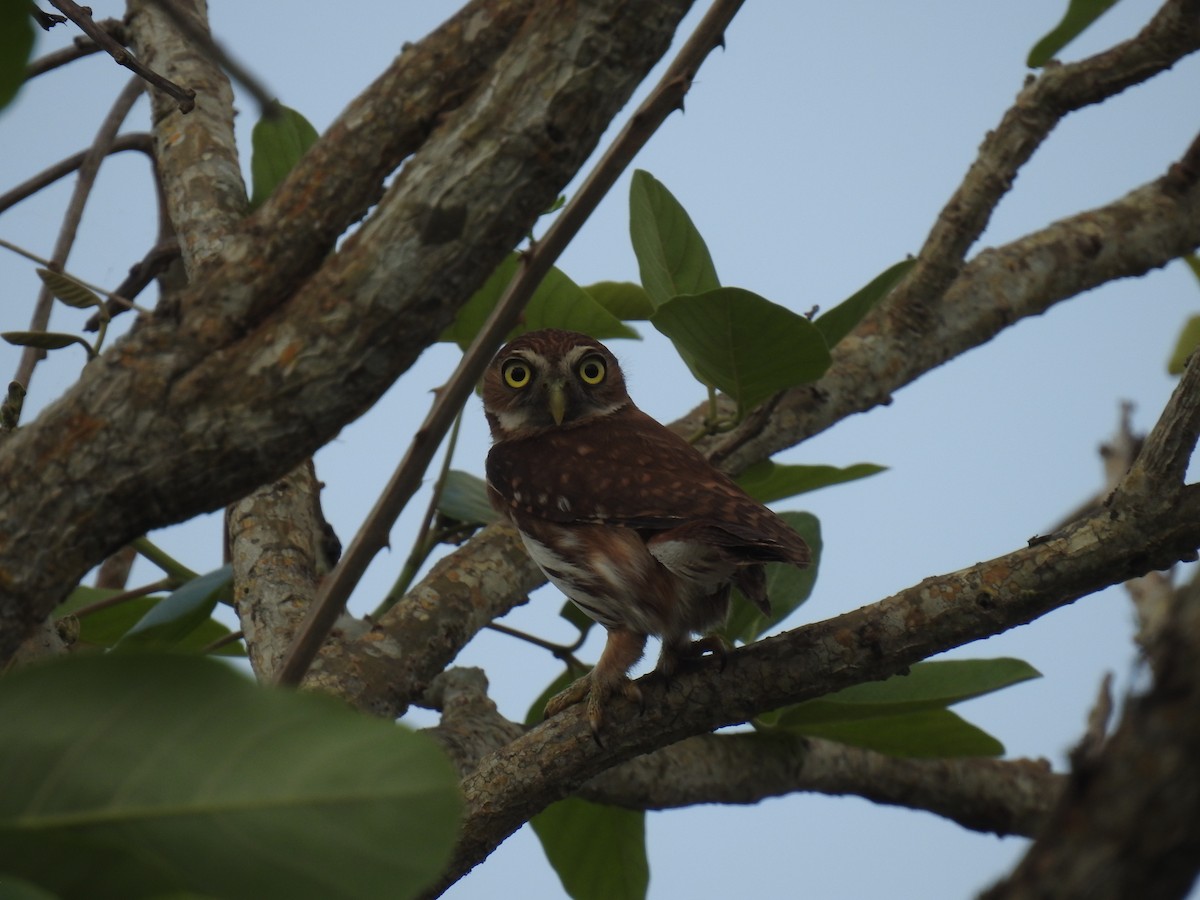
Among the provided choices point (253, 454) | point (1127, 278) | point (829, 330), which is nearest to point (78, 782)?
point (253, 454)

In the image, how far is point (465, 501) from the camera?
3656mm

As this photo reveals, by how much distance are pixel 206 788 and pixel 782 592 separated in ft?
8.76

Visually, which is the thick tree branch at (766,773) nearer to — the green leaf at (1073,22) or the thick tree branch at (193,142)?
the thick tree branch at (193,142)

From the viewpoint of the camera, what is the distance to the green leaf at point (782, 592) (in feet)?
10.9

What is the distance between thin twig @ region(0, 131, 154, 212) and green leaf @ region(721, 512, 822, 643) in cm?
231

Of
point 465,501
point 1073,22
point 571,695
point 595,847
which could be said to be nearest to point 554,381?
point 465,501

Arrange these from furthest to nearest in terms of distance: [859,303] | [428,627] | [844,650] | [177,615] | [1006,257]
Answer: [1006,257] → [428,627] → [859,303] → [177,615] → [844,650]

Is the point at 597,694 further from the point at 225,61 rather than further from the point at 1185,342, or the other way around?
the point at 1185,342

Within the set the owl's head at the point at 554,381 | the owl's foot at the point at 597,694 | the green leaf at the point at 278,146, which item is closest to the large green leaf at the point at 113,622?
the owl's foot at the point at 597,694

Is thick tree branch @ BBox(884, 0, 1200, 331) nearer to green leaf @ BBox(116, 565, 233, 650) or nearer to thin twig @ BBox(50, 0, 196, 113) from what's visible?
green leaf @ BBox(116, 565, 233, 650)

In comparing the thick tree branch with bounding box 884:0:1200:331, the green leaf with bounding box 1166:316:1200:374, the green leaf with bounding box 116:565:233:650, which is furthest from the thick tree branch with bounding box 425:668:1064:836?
the green leaf with bounding box 1166:316:1200:374

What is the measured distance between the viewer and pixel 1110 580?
7.18 feet

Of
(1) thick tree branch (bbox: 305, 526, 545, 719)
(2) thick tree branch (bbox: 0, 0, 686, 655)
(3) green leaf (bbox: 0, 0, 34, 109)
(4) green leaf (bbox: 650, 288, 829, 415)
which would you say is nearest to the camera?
(3) green leaf (bbox: 0, 0, 34, 109)

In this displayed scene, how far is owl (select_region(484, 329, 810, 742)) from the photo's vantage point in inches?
112
